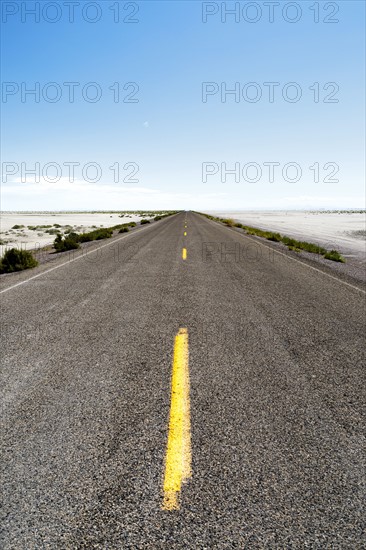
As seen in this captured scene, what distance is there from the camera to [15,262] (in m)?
11.3

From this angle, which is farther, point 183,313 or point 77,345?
point 183,313

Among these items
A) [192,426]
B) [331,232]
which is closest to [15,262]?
[192,426]

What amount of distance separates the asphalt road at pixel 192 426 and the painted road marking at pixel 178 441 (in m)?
0.05

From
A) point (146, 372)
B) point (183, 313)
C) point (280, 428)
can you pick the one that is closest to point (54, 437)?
point (146, 372)

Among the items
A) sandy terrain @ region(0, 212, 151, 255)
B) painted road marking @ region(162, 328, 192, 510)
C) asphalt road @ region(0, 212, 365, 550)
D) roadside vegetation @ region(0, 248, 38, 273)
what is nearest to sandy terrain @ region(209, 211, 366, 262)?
asphalt road @ region(0, 212, 365, 550)

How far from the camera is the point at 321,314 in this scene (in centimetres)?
607

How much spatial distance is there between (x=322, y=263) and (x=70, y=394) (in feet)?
36.9

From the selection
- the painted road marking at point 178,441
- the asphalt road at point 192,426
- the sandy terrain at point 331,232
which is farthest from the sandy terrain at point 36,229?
the sandy terrain at point 331,232

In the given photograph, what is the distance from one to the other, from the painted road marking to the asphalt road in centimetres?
5

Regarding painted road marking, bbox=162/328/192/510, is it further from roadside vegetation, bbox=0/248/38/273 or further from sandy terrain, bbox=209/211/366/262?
sandy terrain, bbox=209/211/366/262

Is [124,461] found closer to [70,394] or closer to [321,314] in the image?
[70,394]

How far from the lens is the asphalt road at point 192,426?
1890 mm

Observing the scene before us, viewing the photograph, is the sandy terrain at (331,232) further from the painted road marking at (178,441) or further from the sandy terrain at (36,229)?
the sandy terrain at (36,229)

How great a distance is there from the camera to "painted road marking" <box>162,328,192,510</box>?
2096 mm
